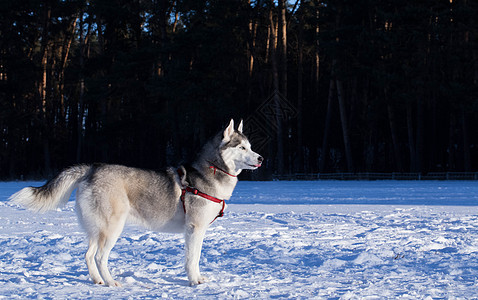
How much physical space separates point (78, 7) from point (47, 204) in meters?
40.7

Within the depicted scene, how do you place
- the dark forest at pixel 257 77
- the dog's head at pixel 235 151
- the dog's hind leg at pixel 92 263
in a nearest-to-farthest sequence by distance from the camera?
the dog's hind leg at pixel 92 263
the dog's head at pixel 235 151
the dark forest at pixel 257 77

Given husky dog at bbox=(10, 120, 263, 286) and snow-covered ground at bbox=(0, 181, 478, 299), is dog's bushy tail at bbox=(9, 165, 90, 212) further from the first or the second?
snow-covered ground at bbox=(0, 181, 478, 299)

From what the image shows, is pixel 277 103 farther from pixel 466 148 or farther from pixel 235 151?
pixel 235 151

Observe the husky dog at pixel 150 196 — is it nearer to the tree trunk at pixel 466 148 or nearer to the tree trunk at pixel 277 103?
the tree trunk at pixel 277 103

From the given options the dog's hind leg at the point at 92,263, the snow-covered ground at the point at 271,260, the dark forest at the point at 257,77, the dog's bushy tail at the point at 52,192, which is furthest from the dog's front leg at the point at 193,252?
the dark forest at the point at 257,77

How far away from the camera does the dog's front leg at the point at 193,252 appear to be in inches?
250

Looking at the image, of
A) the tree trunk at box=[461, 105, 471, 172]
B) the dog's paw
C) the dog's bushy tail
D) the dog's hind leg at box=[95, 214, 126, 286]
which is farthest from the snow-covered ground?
the tree trunk at box=[461, 105, 471, 172]

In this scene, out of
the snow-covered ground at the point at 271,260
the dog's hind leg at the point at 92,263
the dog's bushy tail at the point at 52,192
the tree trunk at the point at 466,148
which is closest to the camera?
the snow-covered ground at the point at 271,260

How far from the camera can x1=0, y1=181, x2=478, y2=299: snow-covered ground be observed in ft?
19.6

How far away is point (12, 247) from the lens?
8.96m

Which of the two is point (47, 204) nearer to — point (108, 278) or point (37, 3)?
point (108, 278)

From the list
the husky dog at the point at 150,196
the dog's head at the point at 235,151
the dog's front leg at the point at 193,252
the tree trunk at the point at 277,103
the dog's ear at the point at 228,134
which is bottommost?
the dog's front leg at the point at 193,252

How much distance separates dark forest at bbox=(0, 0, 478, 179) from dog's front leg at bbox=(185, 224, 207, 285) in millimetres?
27227

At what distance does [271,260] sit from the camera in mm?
7867
